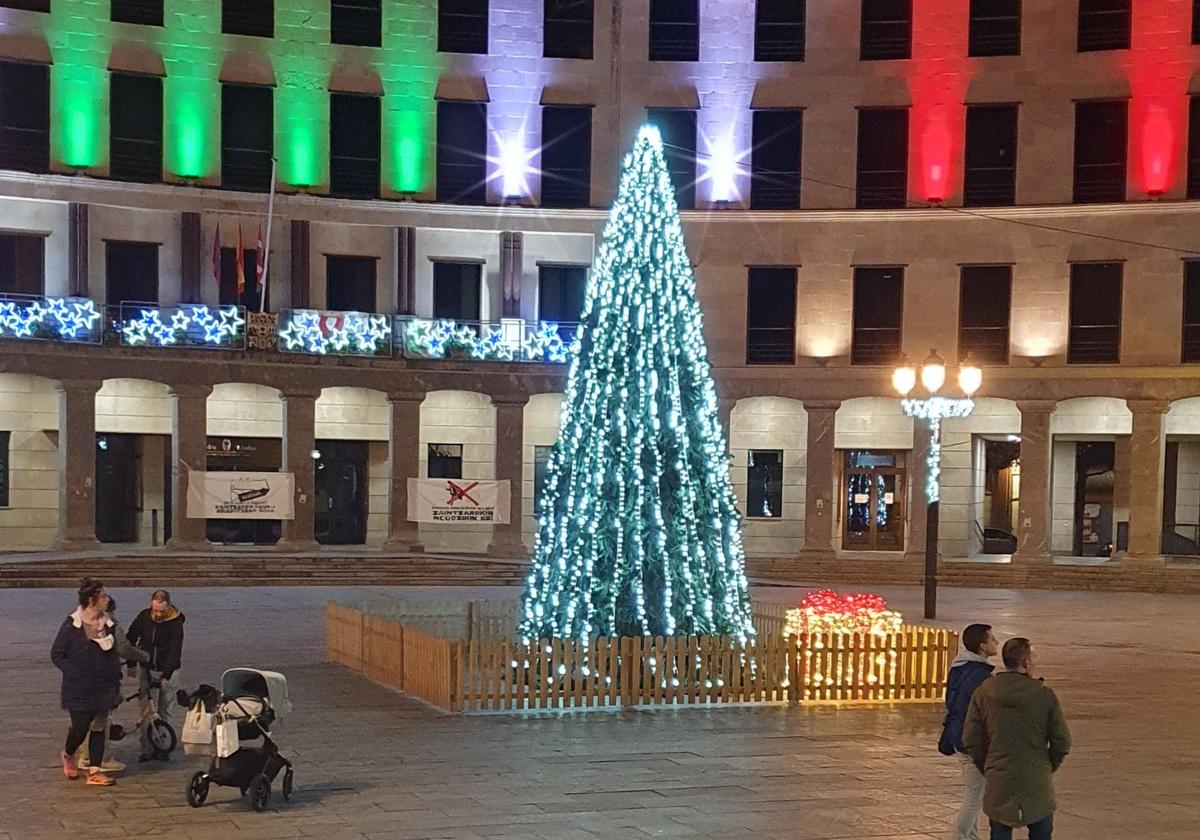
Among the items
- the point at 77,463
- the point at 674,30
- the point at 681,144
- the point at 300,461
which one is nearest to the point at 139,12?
the point at 77,463

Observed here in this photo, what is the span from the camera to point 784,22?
41.3m

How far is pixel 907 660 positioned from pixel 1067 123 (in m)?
26.2

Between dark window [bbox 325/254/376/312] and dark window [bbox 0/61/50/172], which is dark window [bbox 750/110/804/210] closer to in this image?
dark window [bbox 325/254/376/312]

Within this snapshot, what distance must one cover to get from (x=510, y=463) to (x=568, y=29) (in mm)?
12664

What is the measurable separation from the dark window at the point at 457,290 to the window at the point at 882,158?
11.2 meters

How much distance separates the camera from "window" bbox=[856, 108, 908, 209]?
40562 millimetres

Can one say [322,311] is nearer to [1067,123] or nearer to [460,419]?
[460,419]

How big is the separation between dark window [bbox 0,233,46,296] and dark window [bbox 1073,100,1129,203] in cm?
2780

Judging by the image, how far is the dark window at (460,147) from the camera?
1599 inches

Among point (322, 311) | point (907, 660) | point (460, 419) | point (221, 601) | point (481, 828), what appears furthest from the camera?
point (460, 419)

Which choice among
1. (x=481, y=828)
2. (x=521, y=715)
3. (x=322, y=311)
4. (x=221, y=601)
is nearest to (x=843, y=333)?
(x=322, y=311)

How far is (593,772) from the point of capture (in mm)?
12844

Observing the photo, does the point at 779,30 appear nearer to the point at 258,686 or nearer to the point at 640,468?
the point at 640,468

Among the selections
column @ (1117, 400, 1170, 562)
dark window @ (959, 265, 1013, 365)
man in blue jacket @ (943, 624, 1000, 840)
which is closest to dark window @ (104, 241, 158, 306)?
dark window @ (959, 265, 1013, 365)
